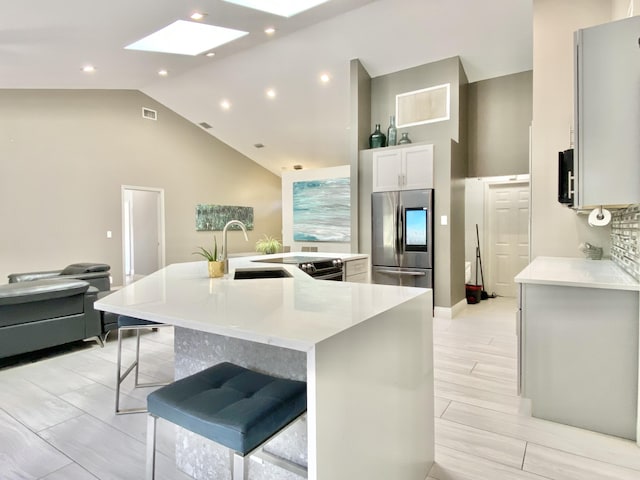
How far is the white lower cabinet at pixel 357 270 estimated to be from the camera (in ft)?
14.6

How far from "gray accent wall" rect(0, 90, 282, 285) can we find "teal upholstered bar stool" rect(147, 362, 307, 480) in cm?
654

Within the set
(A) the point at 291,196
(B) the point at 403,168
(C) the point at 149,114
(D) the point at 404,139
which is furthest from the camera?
(A) the point at 291,196

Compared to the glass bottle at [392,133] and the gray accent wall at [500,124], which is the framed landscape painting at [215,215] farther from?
the gray accent wall at [500,124]

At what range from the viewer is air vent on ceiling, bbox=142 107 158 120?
26.3 feet

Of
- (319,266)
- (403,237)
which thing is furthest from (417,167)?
(319,266)

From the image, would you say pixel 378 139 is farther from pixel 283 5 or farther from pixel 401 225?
pixel 283 5

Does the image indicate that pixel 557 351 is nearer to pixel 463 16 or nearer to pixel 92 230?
pixel 463 16

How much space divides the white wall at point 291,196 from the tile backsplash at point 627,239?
5.15 meters

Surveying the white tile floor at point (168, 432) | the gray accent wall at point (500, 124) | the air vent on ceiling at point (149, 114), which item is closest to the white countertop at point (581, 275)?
the white tile floor at point (168, 432)

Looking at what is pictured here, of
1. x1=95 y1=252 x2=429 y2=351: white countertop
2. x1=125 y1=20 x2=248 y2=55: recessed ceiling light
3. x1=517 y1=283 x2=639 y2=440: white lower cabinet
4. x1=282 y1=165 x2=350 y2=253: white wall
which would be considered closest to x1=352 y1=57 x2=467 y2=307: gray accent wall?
x1=125 y1=20 x2=248 y2=55: recessed ceiling light

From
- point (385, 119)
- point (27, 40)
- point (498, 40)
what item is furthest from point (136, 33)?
point (498, 40)

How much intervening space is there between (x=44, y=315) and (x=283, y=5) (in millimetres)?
4272

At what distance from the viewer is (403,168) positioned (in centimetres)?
525

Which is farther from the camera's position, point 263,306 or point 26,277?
point 26,277
